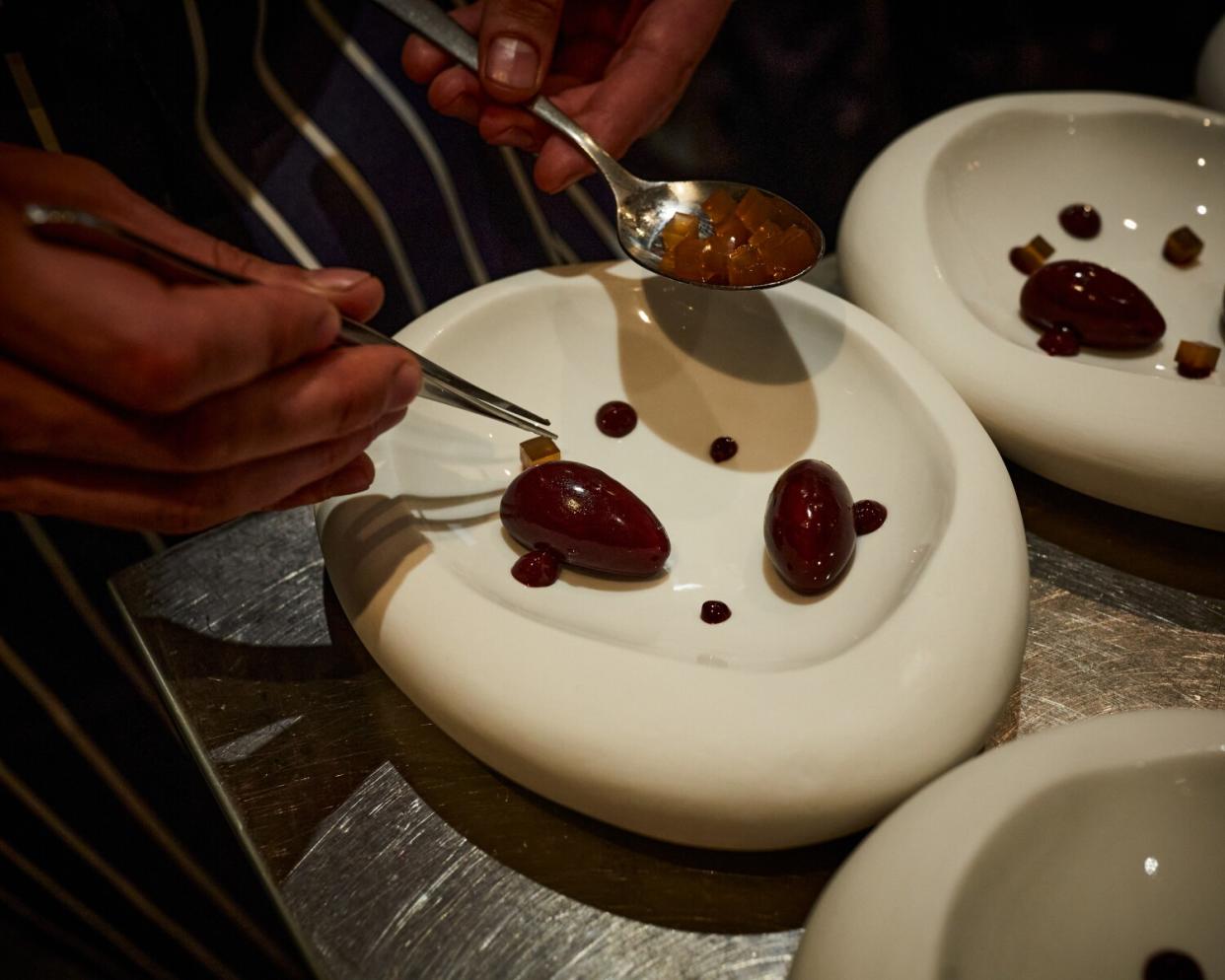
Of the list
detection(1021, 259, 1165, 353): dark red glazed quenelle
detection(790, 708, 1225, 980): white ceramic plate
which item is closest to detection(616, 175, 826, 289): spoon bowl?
detection(1021, 259, 1165, 353): dark red glazed quenelle

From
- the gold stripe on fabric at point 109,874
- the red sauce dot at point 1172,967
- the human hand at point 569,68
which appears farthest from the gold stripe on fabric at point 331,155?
the red sauce dot at point 1172,967

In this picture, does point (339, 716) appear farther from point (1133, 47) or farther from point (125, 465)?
point (1133, 47)

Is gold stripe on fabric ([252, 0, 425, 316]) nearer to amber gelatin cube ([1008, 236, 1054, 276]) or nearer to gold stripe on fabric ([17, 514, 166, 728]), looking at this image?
gold stripe on fabric ([17, 514, 166, 728])

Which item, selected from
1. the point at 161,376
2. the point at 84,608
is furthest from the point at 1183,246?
the point at 84,608

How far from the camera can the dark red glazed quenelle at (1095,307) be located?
→ 792 mm

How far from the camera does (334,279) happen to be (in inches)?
21.4

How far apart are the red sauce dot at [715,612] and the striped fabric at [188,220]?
55cm

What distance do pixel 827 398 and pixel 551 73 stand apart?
1.49 ft

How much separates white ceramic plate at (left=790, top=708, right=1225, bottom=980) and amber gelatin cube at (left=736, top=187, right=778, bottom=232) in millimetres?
466

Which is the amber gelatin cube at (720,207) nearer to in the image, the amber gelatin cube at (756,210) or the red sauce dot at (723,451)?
the amber gelatin cube at (756,210)

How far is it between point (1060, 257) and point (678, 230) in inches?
16.6

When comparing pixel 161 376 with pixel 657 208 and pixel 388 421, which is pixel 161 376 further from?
pixel 657 208

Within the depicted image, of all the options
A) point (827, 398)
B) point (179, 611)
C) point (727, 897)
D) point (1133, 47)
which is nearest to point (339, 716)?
point (179, 611)

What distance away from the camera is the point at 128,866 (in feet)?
3.55
